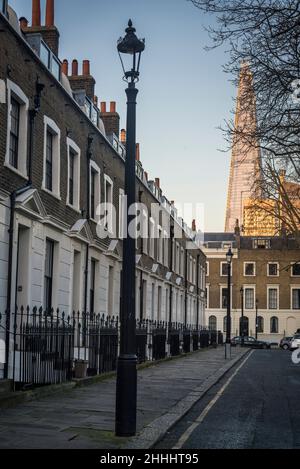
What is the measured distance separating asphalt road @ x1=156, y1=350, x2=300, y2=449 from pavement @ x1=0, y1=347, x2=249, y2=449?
0.91 ft

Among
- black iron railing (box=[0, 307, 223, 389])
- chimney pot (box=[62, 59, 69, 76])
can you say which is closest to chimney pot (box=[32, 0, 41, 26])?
chimney pot (box=[62, 59, 69, 76])

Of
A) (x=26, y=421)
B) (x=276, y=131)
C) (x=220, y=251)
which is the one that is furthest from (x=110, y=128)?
(x=220, y=251)

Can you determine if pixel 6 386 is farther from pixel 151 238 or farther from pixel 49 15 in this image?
pixel 151 238

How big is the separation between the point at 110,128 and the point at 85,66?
465 cm

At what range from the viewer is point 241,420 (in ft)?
34.3

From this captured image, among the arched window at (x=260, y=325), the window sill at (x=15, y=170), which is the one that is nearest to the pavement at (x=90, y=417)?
the window sill at (x=15, y=170)

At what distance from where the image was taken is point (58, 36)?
62.8 feet

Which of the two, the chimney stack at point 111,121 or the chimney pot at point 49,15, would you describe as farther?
the chimney stack at point 111,121

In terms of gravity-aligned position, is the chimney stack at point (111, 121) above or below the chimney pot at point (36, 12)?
below

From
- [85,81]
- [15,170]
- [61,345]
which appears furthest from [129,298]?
[85,81]

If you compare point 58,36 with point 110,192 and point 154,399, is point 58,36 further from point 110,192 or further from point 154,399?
point 154,399

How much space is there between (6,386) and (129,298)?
368 centimetres

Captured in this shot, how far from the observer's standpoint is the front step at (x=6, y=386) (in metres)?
10.9

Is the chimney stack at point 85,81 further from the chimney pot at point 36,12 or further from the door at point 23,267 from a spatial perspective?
the door at point 23,267
